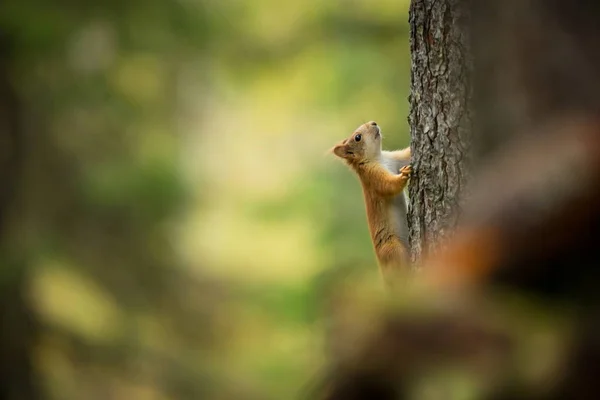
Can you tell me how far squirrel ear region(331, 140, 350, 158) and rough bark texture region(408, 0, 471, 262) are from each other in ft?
6.04

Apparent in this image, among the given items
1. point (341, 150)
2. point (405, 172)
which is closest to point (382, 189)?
point (405, 172)

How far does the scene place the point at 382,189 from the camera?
4121 mm

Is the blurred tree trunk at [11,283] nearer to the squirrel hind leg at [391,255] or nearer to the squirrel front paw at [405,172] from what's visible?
the squirrel hind leg at [391,255]

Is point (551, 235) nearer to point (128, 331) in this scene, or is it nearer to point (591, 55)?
point (591, 55)

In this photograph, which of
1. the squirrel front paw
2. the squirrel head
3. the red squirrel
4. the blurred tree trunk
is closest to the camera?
the squirrel front paw

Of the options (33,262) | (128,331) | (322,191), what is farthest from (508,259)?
(322,191)

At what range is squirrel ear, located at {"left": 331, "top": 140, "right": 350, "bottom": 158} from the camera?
4.70 m

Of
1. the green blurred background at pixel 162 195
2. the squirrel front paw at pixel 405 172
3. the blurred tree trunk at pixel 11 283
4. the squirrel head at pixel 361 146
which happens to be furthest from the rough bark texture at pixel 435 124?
the blurred tree trunk at pixel 11 283

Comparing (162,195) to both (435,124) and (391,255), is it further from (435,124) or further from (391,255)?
(435,124)

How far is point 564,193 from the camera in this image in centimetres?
39

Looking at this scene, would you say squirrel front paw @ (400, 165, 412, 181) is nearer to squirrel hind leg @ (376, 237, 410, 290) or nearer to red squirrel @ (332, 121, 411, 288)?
red squirrel @ (332, 121, 411, 288)

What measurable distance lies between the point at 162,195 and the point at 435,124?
18.1 ft

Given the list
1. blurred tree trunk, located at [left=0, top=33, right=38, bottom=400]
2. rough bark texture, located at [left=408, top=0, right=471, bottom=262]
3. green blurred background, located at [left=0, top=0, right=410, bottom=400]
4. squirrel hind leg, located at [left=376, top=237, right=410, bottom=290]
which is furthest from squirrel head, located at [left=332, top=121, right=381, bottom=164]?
blurred tree trunk, located at [left=0, top=33, right=38, bottom=400]

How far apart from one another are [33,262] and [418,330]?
748 cm
